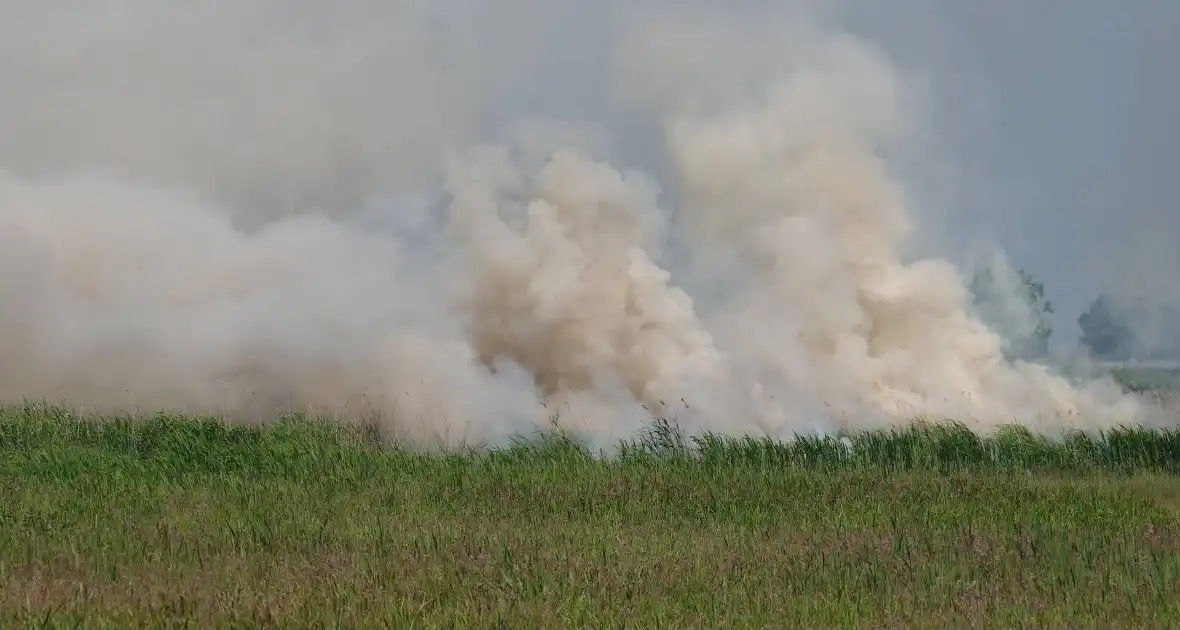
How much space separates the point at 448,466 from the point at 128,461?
452 cm

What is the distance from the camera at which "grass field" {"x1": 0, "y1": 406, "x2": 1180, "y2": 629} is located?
8.66 meters

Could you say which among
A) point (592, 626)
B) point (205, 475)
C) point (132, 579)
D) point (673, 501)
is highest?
point (205, 475)

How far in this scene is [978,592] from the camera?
30.3 feet

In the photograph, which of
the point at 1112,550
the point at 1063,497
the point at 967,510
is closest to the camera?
the point at 1112,550

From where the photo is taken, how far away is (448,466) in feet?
59.0

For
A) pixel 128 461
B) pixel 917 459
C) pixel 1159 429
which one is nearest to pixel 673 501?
pixel 917 459

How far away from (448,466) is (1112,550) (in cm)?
961

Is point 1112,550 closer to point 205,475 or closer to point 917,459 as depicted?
point 917,459

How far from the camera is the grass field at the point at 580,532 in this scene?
28.4 ft

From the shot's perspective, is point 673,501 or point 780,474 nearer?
point 673,501

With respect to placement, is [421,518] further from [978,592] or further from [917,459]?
[917,459]

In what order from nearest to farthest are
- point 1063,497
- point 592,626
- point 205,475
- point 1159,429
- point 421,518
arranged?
point 592,626, point 421,518, point 1063,497, point 205,475, point 1159,429

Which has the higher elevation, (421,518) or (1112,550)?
(421,518)

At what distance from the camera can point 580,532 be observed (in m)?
12.1
